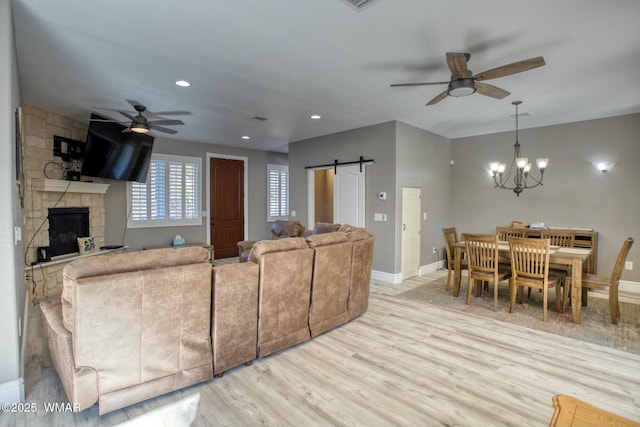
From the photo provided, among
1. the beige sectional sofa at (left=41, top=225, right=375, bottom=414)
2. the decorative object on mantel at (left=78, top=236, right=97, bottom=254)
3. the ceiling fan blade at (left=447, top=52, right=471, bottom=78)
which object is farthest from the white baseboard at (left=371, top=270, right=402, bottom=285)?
the decorative object on mantel at (left=78, top=236, right=97, bottom=254)

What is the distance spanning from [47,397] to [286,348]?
1810mm

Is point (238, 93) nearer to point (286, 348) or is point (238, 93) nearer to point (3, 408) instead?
point (286, 348)

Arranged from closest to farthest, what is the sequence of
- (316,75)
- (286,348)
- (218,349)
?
(218,349)
(286,348)
(316,75)

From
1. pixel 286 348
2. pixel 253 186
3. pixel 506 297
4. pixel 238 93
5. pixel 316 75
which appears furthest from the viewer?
pixel 253 186

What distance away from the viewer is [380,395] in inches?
92.4

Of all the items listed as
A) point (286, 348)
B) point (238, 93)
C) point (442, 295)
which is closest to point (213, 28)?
point (238, 93)

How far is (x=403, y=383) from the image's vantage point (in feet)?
8.22

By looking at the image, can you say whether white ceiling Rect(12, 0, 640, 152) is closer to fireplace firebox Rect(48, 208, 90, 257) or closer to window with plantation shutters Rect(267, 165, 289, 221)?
fireplace firebox Rect(48, 208, 90, 257)

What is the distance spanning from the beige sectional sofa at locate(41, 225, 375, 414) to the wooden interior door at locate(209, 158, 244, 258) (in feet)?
16.6

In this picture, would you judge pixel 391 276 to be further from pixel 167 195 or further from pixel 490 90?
pixel 167 195

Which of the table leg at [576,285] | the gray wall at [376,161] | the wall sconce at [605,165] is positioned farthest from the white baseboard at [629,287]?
the gray wall at [376,161]

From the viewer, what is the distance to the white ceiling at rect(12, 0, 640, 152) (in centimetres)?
240

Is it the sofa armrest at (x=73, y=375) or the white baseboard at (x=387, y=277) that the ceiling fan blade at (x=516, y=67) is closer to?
the white baseboard at (x=387, y=277)

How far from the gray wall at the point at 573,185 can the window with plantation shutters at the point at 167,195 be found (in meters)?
5.98
